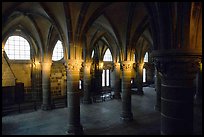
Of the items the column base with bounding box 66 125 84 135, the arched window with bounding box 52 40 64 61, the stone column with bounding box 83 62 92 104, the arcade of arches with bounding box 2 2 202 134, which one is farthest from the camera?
the arched window with bounding box 52 40 64 61

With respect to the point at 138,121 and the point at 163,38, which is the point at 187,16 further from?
the point at 138,121

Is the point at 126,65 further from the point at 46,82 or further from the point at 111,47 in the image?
the point at 111,47

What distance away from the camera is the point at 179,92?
4.69m

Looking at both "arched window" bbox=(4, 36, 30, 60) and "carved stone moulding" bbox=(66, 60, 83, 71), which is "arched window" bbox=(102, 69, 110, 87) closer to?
"arched window" bbox=(4, 36, 30, 60)

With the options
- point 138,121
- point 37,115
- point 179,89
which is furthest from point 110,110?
point 179,89

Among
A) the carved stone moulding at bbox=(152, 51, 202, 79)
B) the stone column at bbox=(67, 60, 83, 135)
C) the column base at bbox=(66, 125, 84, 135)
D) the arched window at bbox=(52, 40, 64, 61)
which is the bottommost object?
the column base at bbox=(66, 125, 84, 135)

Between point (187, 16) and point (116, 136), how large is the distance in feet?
20.9

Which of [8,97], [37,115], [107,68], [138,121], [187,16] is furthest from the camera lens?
[107,68]

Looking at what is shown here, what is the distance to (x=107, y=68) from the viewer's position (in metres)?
25.7

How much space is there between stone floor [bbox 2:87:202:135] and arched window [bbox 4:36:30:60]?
19.7ft

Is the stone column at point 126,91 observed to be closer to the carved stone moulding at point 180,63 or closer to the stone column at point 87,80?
the stone column at point 87,80

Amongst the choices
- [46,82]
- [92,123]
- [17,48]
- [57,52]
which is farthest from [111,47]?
[92,123]

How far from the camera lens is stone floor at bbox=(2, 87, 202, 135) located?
9.82 metres

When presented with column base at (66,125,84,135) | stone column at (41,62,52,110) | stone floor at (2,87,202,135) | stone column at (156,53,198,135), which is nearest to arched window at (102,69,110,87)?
stone floor at (2,87,202,135)
